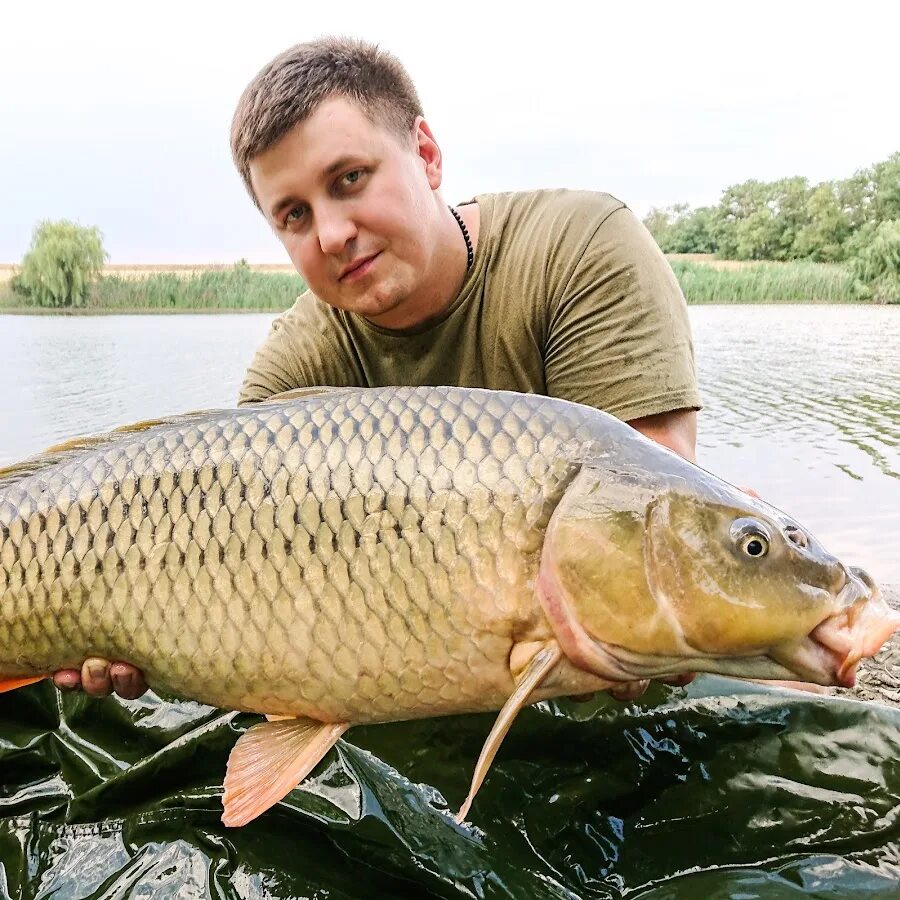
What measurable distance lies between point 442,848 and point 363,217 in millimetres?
1138

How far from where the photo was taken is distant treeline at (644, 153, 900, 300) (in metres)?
38.1

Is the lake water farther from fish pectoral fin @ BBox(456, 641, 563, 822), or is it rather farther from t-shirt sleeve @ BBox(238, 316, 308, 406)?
fish pectoral fin @ BBox(456, 641, 563, 822)

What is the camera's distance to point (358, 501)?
1111mm

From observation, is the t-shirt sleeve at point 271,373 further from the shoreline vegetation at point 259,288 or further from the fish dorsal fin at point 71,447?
the shoreline vegetation at point 259,288

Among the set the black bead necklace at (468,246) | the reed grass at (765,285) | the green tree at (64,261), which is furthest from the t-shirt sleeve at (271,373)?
the green tree at (64,261)

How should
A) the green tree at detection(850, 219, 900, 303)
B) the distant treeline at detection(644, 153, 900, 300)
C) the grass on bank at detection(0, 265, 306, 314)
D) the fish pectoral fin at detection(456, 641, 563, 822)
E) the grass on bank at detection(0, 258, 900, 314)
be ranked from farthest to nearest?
the distant treeline at detection(644, 153, 900, 300), the green tree at detection(850, 219, 900, 303), the grass on bank at detection(0, 258, 900, 314), the grass on bank at detection(0, 265, 306, 314), the fish pectoral fin at detection(456, 641, 563, 822)

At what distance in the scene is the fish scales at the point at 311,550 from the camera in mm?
1070

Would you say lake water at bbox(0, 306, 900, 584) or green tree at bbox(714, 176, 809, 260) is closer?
lake water at bbox(0, 306, 900, 584)

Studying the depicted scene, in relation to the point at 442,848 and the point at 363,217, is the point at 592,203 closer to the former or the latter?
the point at 363,217

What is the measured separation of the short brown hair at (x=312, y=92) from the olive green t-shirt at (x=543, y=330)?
32cm

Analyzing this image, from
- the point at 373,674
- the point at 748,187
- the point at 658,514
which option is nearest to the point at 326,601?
the point at 373,674

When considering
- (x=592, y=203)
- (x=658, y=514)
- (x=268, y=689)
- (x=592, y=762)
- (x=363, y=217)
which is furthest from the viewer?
(x=592, y=203)

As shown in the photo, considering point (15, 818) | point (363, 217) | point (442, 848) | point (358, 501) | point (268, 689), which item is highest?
point (363, 217)

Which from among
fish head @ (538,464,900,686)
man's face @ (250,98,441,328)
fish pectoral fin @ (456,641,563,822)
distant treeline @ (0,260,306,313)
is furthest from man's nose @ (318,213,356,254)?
distant treeline @ (0,260,306,313)
